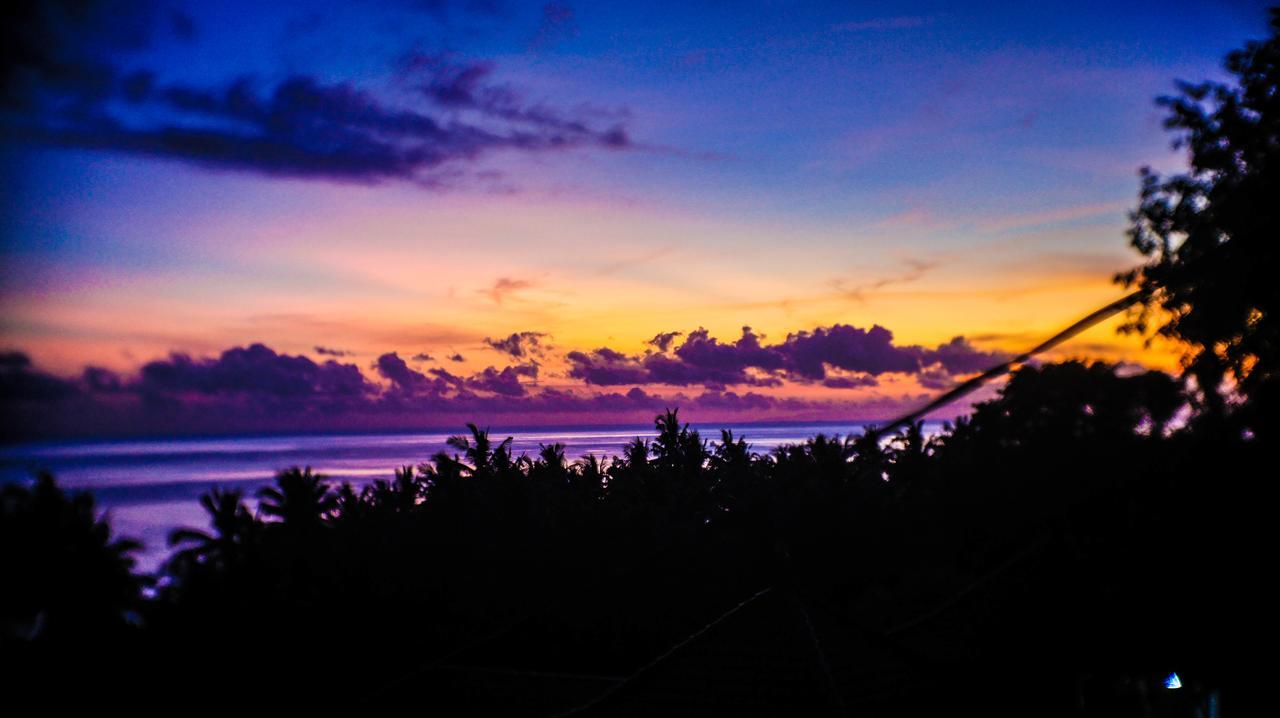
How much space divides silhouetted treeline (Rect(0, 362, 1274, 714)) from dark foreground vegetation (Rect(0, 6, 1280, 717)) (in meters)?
0.09

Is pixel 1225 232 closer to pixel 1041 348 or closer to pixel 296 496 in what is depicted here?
pixel 1041 348

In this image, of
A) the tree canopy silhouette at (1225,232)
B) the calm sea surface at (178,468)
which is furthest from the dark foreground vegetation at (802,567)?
the calm sea surface at (178,468)

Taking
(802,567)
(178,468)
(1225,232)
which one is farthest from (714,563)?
(178,468)

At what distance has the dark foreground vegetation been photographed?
11.7 meters

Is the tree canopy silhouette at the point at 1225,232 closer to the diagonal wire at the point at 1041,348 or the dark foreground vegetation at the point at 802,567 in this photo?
the dark foreground vegetation at the point at 802,567

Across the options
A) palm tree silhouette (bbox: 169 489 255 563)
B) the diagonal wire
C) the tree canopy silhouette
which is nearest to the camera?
the diagonal wire

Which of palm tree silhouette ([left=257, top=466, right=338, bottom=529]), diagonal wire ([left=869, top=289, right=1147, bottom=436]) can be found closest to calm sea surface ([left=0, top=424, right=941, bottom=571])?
palm tree silhouette ([left=257, top=466, right=338, bottom=529])

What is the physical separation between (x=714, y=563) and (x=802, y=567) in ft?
9.19

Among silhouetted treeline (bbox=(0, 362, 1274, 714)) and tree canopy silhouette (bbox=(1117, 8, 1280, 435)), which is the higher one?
tree canopy silhouette (bbox=(1117, 8, 1280, 435))

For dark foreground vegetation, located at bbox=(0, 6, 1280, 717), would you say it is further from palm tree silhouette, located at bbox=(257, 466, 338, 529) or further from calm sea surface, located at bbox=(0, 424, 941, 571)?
calm sea surface, located at bbox=(0, 424, 941, 571)

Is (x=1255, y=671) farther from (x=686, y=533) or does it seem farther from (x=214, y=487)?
(x=214, y=487)

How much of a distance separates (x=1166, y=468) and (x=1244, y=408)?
7.21 ft

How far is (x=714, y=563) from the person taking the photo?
1050 inches

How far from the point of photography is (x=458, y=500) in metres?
32.0
